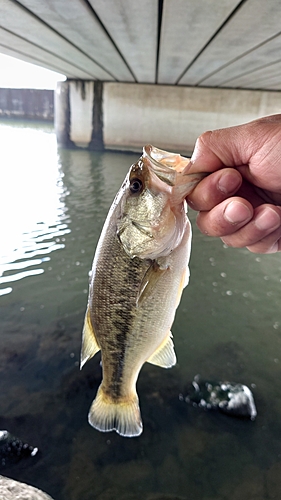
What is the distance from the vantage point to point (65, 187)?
432 inches

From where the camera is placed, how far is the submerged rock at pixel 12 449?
9.76ft

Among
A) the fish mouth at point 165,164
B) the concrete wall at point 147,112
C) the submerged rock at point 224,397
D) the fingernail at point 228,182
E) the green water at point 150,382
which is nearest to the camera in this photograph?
the fish mouth at point 165,164

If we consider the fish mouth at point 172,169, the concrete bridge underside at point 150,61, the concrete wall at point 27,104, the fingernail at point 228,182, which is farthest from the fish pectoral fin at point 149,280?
the concrete wall at point 27,104

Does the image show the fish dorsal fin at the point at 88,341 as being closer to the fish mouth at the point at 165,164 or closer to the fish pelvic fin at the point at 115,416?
the fish pelvic fin at the point at 115,416

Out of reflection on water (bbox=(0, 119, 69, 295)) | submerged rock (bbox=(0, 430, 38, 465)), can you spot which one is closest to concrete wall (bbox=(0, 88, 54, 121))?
reflection on water (bbox=(0, 119, 69, 295))

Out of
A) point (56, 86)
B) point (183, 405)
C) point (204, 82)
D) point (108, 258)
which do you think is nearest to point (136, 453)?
point (183, 405)

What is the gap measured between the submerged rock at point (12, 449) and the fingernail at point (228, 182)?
2772 mm

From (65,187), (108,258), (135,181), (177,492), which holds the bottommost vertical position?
(177,492)

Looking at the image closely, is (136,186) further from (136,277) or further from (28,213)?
(28,213)

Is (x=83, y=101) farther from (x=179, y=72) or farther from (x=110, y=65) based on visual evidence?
(x=179, y=72)

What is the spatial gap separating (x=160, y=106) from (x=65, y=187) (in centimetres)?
871

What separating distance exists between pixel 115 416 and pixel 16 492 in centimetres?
80

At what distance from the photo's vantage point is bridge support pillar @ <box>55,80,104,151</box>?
17672mm

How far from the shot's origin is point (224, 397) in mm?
3590
